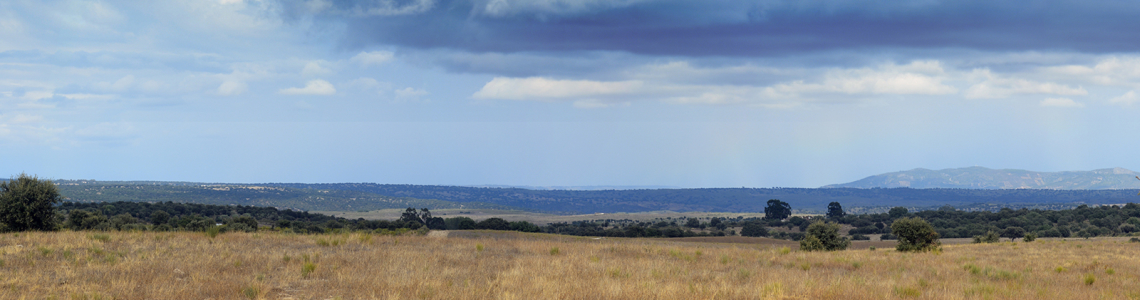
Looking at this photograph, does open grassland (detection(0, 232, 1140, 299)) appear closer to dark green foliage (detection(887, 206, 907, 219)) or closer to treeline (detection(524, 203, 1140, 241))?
treeline (detection(524, 203, 1140, 241))

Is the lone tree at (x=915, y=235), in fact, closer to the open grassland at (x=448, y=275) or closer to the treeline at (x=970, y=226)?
the open grassland at (x=448, y=275)

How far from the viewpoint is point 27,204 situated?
99.6ft

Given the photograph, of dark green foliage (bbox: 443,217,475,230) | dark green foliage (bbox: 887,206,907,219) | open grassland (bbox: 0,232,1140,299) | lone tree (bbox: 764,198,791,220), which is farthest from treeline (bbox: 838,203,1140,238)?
open grassland (bbox: 0,232,1140,299)

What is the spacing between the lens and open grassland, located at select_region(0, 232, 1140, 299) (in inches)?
499

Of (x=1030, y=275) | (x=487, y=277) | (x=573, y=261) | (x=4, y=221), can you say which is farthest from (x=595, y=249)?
(x=4, y=221)

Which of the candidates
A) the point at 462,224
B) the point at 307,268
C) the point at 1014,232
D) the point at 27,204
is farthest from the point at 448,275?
the point at 1014,232

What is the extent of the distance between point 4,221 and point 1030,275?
40251 millimetres

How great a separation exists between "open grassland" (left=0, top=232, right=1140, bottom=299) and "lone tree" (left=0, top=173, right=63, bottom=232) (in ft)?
34.1

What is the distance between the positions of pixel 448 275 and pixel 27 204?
87.0 ft

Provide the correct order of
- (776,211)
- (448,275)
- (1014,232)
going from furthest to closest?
1. (776,211)
2. (1014,232)
3. (448,275)

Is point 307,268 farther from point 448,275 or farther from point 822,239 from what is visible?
point 822,239

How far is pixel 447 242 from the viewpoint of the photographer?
2566 cm

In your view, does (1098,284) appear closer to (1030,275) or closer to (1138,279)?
(1030,275)

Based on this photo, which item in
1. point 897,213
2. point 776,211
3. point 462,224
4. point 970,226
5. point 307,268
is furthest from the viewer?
point 776,211
